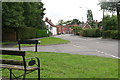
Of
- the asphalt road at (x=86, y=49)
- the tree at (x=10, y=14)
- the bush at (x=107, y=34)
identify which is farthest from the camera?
the bush at (x=107, y=34)

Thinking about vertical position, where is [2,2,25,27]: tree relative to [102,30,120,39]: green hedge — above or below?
above

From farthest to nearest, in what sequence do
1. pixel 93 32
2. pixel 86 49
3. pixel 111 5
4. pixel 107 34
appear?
1. pixel 93 32
2. pixel 111 5
3. pixel 107 34
4. pixel 86 49

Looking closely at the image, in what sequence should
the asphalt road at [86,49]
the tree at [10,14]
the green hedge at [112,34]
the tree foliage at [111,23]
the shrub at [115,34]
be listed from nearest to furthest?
the asphalt road at [86,49], the tree at [10,14], the shrub at [115,34], the green hedge at [112,34], the tree foliage at [111,23]

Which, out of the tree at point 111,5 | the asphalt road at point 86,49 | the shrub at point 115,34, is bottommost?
the asphalt road at point 86,49

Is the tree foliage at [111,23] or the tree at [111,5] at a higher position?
the tree at [111,5]

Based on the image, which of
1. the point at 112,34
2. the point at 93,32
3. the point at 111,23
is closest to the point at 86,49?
the point at 112,34

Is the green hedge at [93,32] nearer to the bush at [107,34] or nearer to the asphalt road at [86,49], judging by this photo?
the bush at [107,34]

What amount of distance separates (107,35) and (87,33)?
1757cm

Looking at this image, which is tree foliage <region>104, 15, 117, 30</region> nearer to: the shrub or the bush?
the bush

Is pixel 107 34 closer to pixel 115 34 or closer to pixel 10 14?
pixel 115 34

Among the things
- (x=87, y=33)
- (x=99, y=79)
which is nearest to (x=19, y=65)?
(x=99, y=79)

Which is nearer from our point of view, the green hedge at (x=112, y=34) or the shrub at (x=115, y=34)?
the shrub at (x=115, y=34)

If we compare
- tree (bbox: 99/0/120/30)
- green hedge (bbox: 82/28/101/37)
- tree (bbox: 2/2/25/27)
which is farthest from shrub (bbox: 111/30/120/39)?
tree (bbox: 2/2/25/27)

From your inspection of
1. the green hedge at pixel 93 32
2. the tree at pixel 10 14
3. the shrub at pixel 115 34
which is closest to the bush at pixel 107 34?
the shrub at pixel 115 34
